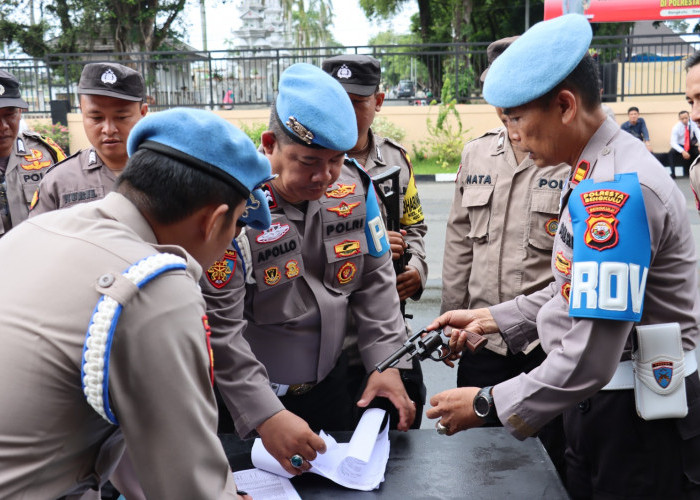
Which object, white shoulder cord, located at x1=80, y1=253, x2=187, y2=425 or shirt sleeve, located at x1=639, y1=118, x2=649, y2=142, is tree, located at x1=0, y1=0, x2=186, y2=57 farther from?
white shoulder cord, located at x1=80, y1=253, x2=187, y2=425

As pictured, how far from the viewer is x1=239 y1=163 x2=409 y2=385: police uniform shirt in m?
2.21

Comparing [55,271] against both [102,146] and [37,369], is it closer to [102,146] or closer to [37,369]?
[37,369]

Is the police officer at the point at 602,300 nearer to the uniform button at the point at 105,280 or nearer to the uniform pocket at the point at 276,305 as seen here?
the uniform pocket at the point at 276,305

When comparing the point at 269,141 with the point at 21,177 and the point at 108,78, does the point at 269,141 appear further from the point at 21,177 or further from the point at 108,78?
the point at 21,177

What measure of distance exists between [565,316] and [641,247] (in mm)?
314

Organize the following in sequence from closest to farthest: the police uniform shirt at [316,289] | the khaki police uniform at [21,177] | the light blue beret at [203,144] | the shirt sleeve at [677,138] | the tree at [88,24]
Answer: the light blue beret at [203,144], the police uniform shirt at [316,289], the khaki police uniform at [21,177], the shirt sleeve at [677,138], the tree at [88,24]

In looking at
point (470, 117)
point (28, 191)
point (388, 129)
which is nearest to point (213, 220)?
point (28, 191)

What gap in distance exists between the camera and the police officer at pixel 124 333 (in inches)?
43.4

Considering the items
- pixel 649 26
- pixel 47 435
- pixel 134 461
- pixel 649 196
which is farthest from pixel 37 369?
pixel 649 26

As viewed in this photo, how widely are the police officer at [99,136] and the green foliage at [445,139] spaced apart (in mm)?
12647

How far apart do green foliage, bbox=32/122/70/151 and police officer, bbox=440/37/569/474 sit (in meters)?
13.7

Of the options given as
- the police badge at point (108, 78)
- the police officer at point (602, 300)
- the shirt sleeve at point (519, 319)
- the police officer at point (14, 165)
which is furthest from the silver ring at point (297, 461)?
the police officer at point (14, 165)

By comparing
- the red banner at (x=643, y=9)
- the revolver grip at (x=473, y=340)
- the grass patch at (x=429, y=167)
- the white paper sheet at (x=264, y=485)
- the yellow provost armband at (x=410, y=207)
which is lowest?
the grass patch at (x=429, y=167)

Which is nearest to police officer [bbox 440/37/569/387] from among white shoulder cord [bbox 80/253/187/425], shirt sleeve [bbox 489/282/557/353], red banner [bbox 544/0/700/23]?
shirt sleeve [bbox 489/282/557/353]
